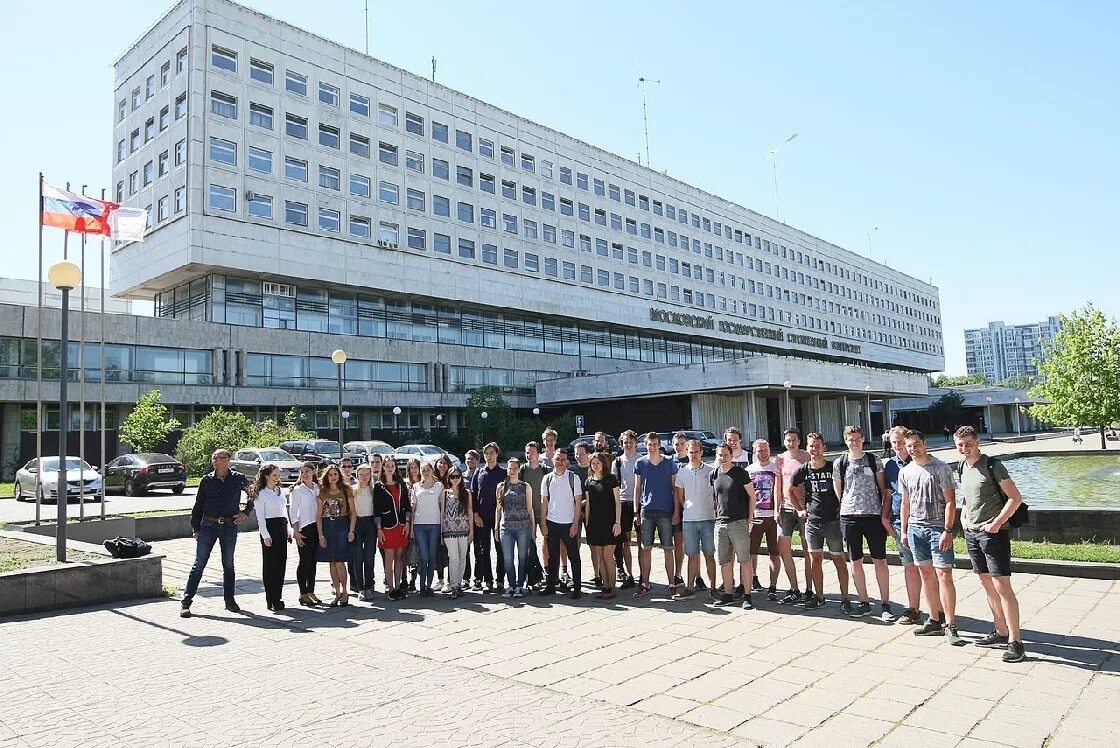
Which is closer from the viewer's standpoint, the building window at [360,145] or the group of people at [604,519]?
the group of people at [604,519]

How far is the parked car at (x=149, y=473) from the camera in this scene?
24625 millimetres

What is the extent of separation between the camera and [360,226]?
152 ft

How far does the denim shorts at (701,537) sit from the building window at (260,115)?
40974mm

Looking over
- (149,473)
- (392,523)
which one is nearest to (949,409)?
(149,473)

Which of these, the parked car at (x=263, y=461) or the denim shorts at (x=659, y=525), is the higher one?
the parked car at (x=263, y=461)

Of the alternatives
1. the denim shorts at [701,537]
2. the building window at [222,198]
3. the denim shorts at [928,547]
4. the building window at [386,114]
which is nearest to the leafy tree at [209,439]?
the building window at [222,198]

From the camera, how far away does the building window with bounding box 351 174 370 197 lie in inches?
1820

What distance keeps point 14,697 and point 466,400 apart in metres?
45.4

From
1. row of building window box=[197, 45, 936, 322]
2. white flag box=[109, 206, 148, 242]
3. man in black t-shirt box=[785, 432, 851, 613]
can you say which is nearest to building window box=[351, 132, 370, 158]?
row of building window box=[197, 45, 936, 322]

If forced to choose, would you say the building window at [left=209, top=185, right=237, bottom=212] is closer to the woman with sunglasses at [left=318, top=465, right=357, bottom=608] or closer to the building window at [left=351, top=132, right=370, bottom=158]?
the building window at [left=351, top=132, right=370, bottom=158]

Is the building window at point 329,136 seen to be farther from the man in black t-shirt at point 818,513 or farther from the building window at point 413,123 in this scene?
the man in black t-shirt at point 818,513

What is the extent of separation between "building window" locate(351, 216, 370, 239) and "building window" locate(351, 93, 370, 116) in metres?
6.76

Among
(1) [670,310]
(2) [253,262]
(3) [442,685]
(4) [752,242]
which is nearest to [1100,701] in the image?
(3) [442,685]

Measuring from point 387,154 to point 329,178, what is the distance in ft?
15.7
